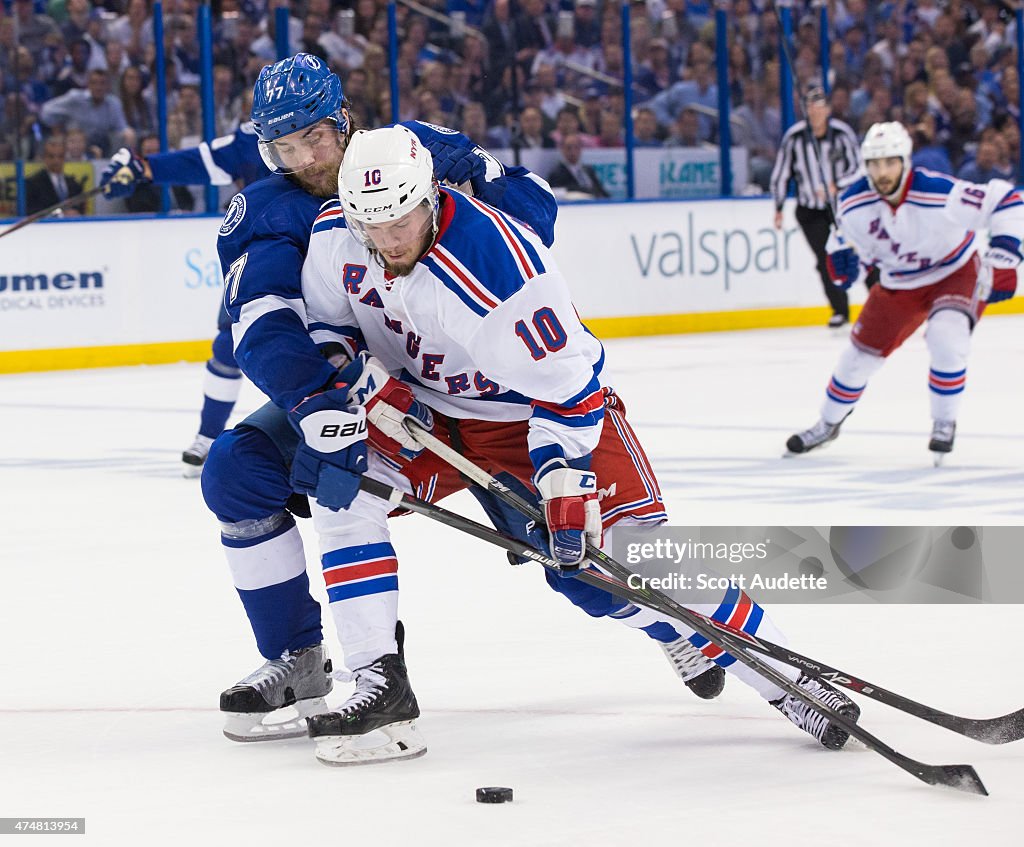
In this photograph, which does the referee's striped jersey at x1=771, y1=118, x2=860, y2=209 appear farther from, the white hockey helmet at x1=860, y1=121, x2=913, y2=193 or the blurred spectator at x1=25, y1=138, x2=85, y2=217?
the white hockey helmet at x1=860, y1=121, x2=913, y2=193

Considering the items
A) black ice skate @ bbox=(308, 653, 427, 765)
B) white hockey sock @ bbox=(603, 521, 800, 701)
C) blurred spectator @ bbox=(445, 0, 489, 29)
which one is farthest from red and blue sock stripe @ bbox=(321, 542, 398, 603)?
blurred spectator @ bbox=(445, 0, 489, 29)

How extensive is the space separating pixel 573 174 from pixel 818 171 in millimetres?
1632

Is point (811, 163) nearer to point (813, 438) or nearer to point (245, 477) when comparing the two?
point (813, 438)

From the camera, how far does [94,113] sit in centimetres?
990

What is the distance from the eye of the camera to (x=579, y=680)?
3.35 m

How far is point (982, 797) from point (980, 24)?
470 inches

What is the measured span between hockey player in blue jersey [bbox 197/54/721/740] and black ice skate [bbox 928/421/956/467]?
3.27m

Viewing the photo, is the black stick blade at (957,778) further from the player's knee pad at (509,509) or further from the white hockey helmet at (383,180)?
the white hockey helmet at (383,180)

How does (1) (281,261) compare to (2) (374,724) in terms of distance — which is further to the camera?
(1) (281,261)

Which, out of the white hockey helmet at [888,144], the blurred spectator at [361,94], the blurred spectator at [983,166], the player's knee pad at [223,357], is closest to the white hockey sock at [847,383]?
the white hockey helmet at [888,144]

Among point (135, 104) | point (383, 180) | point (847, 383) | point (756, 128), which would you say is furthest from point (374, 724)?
point (756, 128)

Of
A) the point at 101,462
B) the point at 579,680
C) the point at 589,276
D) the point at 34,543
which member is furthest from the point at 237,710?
the point at 589,276

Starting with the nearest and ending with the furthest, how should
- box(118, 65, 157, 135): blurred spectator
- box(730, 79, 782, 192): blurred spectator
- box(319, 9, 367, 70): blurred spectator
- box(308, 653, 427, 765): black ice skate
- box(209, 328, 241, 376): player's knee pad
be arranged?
box(308, 653, 427, 765): black ice skate, box(209, 328, 241, 376): player's knee pad, box(118, 65, 157, 135): blurred spectator, box(319, 9, 367, 70): blurred spectator, box(730, 79, 782, 192): blurred spectator

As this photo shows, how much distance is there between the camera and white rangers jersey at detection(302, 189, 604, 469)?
110 inches
